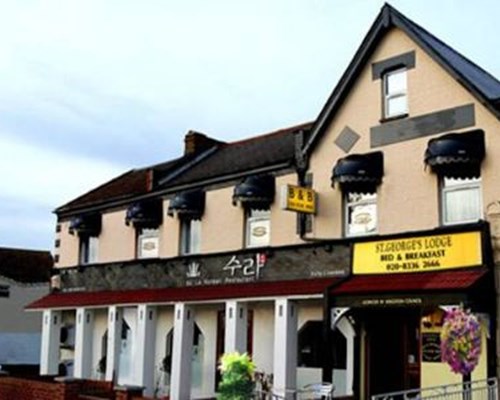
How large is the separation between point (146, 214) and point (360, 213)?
8.51 meters

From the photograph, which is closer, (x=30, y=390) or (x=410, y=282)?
(x=410, y=282)

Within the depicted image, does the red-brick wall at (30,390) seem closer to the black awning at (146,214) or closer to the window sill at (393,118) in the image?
the black awning at (146,214)

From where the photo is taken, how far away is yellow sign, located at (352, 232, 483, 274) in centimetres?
1692

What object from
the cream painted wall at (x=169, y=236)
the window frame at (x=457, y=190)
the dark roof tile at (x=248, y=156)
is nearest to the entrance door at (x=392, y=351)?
the window frame at (x=457, y=190)

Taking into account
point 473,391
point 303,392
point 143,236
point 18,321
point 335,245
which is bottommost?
point 303,392

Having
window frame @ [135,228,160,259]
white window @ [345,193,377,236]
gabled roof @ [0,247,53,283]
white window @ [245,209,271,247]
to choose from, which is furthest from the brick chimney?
gabled roof @ [0,247,53,283]

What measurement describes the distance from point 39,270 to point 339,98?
31.5 meters

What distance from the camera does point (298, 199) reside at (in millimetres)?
20094

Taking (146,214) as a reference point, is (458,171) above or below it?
below

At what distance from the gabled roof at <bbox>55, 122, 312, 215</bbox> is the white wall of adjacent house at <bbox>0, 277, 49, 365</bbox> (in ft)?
43.9

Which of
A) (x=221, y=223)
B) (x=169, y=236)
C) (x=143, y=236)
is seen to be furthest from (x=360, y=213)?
(x=143, y=236)

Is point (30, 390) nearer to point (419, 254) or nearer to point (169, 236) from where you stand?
point (169, 236)

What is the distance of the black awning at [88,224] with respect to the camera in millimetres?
28531

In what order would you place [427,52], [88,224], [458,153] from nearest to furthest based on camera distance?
[458,153]
[427,52]
[88,224]
